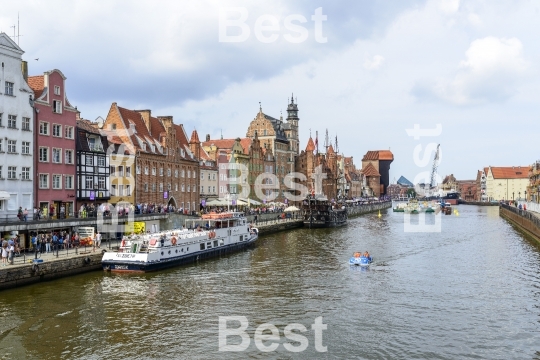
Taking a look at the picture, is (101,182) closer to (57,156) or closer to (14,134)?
(57,156)

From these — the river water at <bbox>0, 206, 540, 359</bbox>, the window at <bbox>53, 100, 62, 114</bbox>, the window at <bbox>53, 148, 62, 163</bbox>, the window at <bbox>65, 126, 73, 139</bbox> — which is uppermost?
the window at <bbox>53, 100, 62, 114</bbox>

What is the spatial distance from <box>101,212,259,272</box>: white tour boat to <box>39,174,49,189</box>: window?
13.6 metres

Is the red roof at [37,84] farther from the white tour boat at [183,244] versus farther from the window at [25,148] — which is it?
the white tour boat at [183,244]

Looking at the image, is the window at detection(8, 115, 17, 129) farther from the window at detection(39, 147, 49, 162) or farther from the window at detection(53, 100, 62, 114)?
the window at detection(53, 100, 62, 114)

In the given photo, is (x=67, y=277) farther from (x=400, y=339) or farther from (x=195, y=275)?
(x=400, y=339)

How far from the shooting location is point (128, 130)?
76688mm

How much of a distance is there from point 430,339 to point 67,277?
2942cm

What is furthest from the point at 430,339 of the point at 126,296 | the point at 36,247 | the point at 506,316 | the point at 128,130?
the point at 128,130

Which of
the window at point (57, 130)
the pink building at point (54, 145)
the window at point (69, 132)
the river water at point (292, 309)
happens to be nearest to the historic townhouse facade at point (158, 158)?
the window at point (69, 132)

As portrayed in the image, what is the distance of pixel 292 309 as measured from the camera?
3484cm

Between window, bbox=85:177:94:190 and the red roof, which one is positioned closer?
the red roof

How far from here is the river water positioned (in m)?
27.1

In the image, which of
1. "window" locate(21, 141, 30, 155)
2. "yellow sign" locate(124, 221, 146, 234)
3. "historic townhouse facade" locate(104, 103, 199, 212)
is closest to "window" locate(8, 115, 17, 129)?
"window" locate(21, 141, 30, 155)

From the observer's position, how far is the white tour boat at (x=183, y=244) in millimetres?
46594
